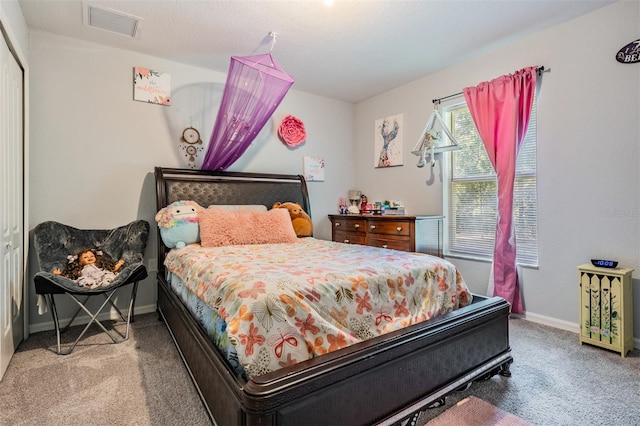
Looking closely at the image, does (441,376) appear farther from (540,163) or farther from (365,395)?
(540,163)

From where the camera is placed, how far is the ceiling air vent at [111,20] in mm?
2429

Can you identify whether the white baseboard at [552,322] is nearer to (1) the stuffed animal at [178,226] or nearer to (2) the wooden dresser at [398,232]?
(2) the wooden dresser at [398,232]

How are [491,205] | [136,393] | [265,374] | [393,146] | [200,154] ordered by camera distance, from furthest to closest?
1. [393,146]
2. [200,154]
3. [491,205]
4. [136,393]
5. [265,374]

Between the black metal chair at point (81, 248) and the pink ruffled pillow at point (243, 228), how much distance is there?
586 millimetres

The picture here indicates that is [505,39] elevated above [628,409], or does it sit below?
above

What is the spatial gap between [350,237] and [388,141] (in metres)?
1.35

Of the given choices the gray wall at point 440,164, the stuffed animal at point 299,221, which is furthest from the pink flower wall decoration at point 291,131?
the stuffed animal at point 299,221

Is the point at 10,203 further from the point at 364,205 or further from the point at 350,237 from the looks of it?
the point at 364,205

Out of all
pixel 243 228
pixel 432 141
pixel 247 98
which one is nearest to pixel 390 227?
pixel 432 141

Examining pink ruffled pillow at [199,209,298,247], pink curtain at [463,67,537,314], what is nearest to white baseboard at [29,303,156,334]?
pink ruffled pillow at [199,209,298,247]

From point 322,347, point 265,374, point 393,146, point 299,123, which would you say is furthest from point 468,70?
point 265,374

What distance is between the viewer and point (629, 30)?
7.57 feet

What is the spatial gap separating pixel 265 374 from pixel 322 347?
27 centimetres

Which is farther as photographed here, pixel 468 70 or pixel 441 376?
pixel 468 70
